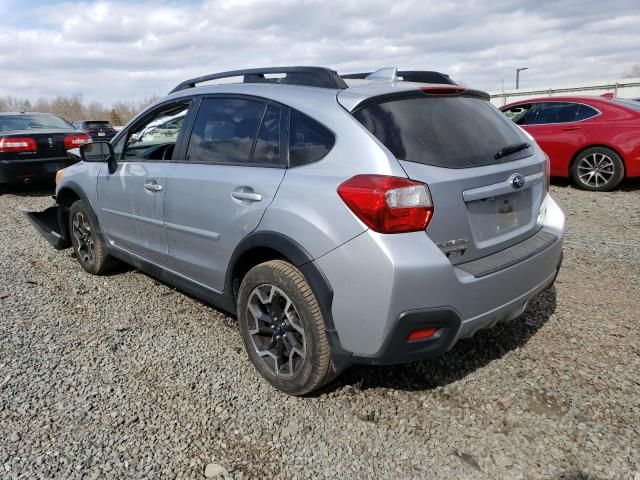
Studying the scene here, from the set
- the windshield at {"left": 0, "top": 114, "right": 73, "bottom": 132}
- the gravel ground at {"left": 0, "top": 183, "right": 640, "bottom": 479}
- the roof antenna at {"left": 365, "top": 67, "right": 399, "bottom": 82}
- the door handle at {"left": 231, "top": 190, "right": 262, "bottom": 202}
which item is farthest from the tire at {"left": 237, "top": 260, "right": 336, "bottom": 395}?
the windshield at {"left": 0, "top": 114, "right": 73, "bottom": 132}

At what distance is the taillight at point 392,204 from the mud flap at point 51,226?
413 cm

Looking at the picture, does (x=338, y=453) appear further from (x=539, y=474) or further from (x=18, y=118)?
(x=18, y=118)

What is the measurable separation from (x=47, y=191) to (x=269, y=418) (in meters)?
8.73

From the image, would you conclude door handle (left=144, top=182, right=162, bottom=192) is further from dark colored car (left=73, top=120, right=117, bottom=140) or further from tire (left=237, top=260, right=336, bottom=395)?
dark colored car (left=73, top=120, right=117, bottom=140)

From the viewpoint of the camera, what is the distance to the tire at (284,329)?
244 cm

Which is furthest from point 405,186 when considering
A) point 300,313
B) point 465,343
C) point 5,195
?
point 5,195

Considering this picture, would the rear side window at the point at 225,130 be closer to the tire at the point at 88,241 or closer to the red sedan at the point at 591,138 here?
the tire at the point at 88,241

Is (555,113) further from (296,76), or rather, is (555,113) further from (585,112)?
(296,76)

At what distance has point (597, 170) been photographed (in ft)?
25.4

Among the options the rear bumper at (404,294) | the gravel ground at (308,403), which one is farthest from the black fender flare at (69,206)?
the rear bumper at (404,294)

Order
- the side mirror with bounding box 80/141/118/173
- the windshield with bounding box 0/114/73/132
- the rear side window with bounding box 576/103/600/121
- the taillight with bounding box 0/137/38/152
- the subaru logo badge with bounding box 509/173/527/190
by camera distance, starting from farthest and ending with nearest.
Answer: the windshield with bounding box 0/114/73/132 < the taillight with bounding box 0/137/38/152 < the rear side window with bounding box 576/103/600/121 < the side mirror with bounding box 80/141/118/173 < the subaru logo badge with bounding box 509/173/527/190

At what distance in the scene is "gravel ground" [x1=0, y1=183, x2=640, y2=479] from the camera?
221 cm

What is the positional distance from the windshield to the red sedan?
342 inches

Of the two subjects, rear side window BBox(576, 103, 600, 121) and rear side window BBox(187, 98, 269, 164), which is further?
rear side window BBox(576, 103, 600, 121)
